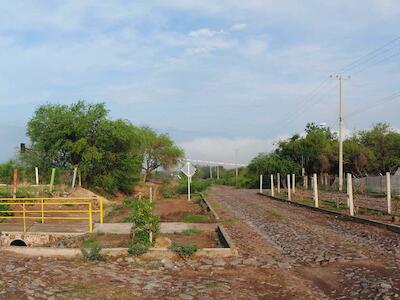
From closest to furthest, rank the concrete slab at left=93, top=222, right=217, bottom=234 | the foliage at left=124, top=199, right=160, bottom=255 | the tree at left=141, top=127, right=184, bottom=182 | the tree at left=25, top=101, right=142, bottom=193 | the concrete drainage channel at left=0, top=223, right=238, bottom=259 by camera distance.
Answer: the concrete drainage channel at left=0, top=223, right=238, bottom=259
the foliage at left=124, top=199, right=160, bottom=255
the concrete slab at left=93, top=222, right=217, bottom=234
the tree at left=25, top=101, right=142, bottom=193
the tree at left=141, top=127, right=184, bottom=182

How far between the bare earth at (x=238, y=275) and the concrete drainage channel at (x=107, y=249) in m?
0.51

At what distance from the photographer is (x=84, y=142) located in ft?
144

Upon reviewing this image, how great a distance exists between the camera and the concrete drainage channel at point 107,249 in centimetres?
1263

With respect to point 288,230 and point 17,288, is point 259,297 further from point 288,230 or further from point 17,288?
point 288,230

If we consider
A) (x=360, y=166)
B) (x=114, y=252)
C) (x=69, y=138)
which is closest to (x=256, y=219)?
(x=114, y=252)

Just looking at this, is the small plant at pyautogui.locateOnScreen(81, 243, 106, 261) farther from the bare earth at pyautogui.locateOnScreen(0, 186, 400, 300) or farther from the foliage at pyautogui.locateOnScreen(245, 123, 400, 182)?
the foliage at pyautogui.locateOnScreen(245, 123, 400, 182)

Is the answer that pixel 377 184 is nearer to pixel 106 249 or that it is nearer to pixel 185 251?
pixel 185 251

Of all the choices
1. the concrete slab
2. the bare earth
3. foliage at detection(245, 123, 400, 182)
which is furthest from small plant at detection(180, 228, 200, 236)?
foliage at detection(245, 123, 400, 182)

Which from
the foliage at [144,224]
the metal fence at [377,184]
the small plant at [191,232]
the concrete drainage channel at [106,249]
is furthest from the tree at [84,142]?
the foliage at [144,224]

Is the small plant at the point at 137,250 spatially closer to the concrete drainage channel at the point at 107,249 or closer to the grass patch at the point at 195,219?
the concrete drainage channel at the point at 107,249

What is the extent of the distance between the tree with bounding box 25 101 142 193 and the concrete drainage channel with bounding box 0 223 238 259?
25.7 m

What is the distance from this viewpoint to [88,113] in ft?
148

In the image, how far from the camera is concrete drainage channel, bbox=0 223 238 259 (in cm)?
1263

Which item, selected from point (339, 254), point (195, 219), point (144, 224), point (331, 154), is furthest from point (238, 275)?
point (331, 154)
